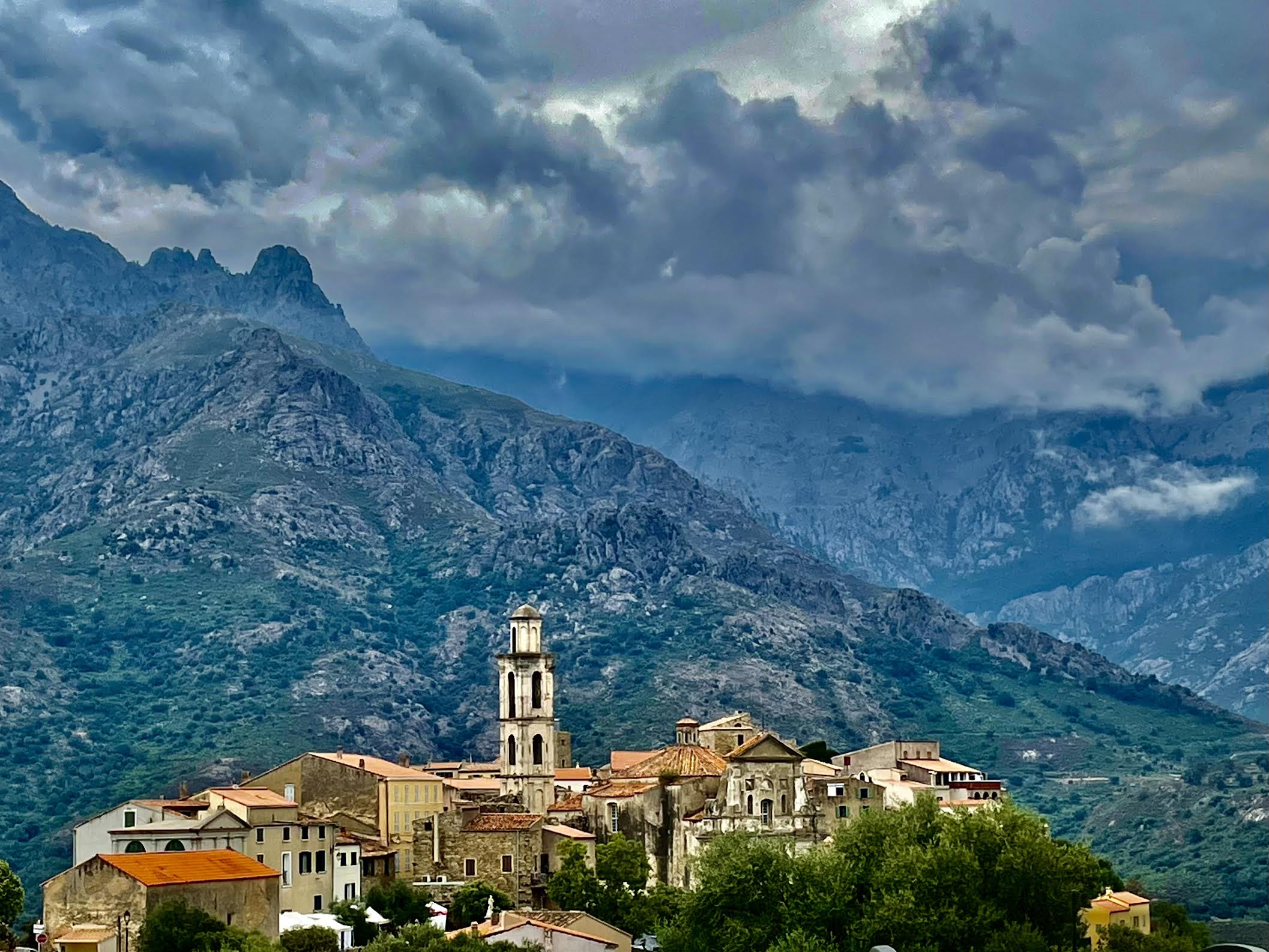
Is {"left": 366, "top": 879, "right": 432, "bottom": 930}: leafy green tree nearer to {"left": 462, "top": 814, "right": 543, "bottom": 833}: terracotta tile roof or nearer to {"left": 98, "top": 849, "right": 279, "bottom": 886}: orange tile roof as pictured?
{"left": 462, "top": 814, "right": 543, "bottom": 833}: terracotta tile roof

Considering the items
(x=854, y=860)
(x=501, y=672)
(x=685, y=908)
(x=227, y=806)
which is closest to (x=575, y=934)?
(x=685, y=908)

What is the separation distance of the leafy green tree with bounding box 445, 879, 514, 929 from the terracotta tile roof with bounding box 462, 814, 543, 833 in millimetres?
4601

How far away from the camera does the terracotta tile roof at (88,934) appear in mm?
77438

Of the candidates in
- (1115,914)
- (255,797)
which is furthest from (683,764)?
(255,797)

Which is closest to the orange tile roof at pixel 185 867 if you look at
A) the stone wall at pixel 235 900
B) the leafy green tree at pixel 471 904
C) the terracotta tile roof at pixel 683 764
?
the stone wall at pixel 235 900

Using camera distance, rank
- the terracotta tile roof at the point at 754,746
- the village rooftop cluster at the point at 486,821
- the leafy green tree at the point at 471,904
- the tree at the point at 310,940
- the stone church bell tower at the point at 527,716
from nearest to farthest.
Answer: the village rooftop cluster at the point at 486,821
the tree at the point at 310,940
the leafy green tree at the point at 471,904
the terracotta tile roof at the point at 754,746
the stone church bell tower at the point at 527,716

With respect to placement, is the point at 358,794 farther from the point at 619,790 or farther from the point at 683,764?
the point at 683,764

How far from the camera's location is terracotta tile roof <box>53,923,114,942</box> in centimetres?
7744

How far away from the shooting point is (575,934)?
8675 cm

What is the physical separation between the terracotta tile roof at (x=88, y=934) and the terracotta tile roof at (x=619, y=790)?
38.0 metres

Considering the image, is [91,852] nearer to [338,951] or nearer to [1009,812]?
[338,951]

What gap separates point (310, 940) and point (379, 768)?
113 feet

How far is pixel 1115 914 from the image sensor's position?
11288 centimetres

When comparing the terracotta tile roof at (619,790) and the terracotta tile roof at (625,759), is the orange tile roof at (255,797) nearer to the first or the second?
the terracotta tile roof at (619,790)
